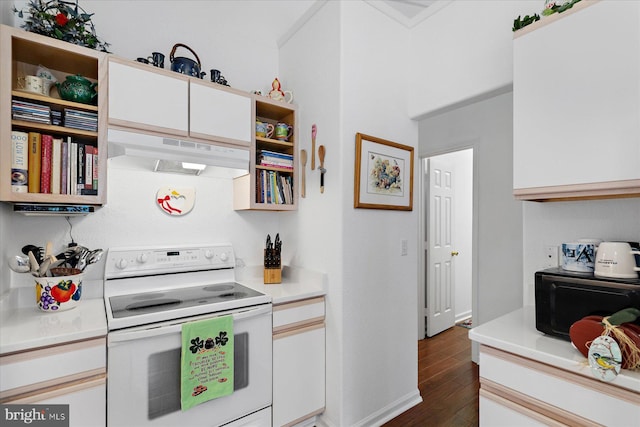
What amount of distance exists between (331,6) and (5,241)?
2.21 meters

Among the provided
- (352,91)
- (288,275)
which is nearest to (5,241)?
(288,275)

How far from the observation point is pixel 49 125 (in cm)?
151

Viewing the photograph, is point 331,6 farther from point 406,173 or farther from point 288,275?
point 288,275

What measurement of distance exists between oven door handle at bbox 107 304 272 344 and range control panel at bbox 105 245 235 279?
0.54 metres

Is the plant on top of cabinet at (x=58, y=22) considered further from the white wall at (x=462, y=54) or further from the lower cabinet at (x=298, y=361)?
the white wall at (x=462, y=54)

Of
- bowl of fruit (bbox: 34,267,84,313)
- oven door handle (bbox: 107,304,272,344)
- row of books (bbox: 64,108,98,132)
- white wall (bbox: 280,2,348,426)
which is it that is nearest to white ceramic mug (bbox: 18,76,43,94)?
row of books (bbox: 64,108,98,132)

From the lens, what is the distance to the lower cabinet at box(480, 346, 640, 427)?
1.02 metres

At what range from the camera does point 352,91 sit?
6.47 ft

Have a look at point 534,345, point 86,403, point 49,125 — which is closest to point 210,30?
point 49,125

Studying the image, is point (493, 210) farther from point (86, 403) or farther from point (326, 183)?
point (86, 403)

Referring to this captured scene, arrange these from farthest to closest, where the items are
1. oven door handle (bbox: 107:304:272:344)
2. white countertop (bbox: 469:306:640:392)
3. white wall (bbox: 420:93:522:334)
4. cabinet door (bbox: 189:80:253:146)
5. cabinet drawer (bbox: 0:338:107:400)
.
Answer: white wall (bbox: 420:93:522:334), cabinet door (bbox: 189:80:253:146), oven door handle (bbox: 107:304:272:344), cabinet drawer (bbox: 0:338:107:400), white countertop (bbox: 469:306:640:392)

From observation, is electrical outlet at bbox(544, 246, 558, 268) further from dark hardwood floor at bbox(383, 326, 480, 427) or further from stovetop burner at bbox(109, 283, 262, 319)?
stovetop burner at bbox(109, 283, 262, 319)

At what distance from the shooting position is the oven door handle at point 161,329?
53.7 inches

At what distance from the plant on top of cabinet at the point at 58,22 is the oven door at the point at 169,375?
4.77 ft
